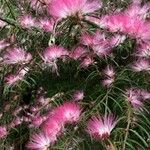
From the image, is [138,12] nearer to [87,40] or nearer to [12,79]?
[87,40]

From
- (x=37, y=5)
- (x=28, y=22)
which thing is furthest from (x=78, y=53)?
(x=37, y=5)

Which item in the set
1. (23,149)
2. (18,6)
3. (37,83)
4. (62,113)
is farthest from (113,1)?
(62,113)

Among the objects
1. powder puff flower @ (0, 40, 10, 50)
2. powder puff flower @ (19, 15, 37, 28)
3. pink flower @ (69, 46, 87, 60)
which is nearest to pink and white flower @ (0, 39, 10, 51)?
powder puff flower @ (0, 40, 10, 50)

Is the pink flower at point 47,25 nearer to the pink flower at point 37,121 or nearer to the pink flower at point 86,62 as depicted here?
the pink flower at point 86,62

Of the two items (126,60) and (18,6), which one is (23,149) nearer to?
(126,60)

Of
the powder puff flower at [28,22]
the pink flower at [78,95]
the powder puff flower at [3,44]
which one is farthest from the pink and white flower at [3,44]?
the pink flower at [78,95]

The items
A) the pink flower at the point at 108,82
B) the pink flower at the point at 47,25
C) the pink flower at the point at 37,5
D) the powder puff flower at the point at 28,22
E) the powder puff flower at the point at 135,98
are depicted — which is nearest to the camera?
the powder puff flower at the point at 135,98
